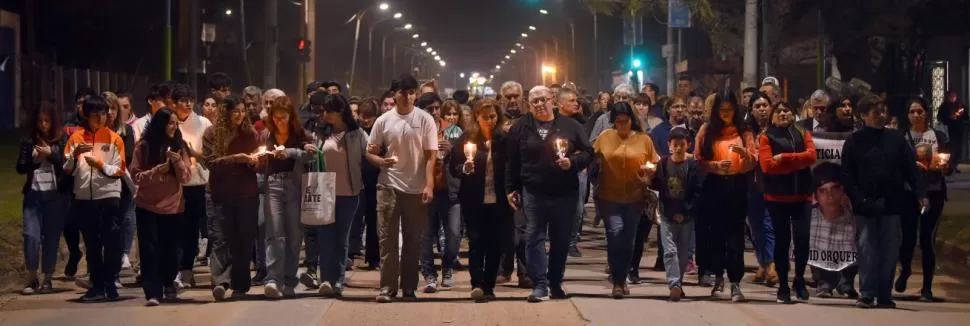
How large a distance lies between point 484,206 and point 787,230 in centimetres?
246

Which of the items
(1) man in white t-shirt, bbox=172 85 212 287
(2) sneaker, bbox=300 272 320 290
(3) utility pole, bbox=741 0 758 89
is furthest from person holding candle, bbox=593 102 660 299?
(3) utility pole, bbox=741 0 758 89

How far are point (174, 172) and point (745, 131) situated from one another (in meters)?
4.61

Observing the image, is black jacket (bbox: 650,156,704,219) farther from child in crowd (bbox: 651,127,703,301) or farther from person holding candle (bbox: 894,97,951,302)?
person holding candle (bbox: 894,97,951,302)

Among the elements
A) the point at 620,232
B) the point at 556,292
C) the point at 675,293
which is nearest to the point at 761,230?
the point at 675,293

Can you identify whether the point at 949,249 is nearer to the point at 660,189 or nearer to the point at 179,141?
the point at 660,189

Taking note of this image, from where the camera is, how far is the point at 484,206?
44.8 feet

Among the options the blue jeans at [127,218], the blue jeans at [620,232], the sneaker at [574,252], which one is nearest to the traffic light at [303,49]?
the sneaker at [574,252]

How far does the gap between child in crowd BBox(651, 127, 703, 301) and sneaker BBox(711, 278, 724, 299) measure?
45 cm

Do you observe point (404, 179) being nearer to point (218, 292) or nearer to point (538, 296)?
point (538, 296)

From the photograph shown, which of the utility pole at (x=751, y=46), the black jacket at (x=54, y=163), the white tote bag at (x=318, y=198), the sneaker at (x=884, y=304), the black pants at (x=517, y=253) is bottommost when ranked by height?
the sneaker at (x=884, y=304)

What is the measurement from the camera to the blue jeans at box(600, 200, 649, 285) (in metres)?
13.5

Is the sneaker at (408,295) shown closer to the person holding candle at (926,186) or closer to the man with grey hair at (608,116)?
the man with grey hair at (608,116)

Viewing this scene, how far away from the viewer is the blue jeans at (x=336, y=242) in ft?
44.7

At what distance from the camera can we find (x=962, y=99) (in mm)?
45906
